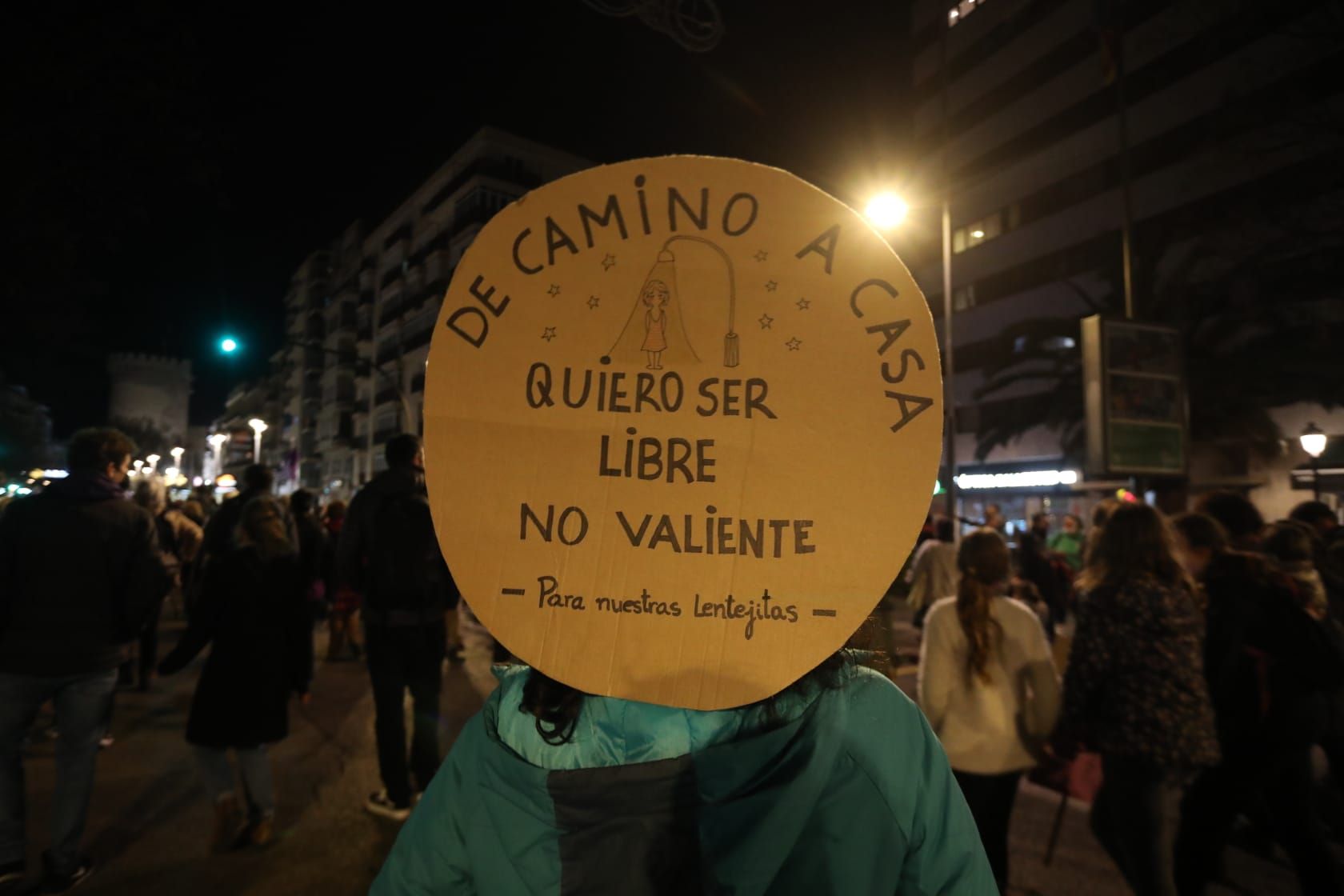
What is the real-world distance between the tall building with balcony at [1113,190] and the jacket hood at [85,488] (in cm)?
1615

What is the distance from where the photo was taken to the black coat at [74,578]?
10.8 ft

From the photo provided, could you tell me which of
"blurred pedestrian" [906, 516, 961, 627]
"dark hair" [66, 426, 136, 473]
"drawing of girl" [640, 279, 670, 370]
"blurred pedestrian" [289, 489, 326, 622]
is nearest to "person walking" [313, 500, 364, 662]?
"blurred pedestrian" [289, 489, 326, 622]

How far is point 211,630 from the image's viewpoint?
12.4 ft

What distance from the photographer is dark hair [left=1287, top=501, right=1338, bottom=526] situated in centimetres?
500

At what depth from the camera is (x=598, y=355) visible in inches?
45.1

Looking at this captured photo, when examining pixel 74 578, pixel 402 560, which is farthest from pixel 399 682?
pixel 74 578

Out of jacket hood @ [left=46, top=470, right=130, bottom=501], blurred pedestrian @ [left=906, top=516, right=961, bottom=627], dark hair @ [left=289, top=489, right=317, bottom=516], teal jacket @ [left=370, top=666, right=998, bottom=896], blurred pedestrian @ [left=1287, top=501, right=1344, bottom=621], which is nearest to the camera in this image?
teal jacket @ [left=370, top=666, right=998, bottom=896]

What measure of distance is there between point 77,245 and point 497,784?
1090 centimetres

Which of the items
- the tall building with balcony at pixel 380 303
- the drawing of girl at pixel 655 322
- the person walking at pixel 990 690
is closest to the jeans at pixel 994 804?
the person walking at pixel 990 690

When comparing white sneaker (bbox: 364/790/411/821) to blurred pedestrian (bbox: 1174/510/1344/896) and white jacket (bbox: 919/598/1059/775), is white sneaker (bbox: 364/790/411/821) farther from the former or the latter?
blurred pedestrian (bbox: 1174/510/1344/896)

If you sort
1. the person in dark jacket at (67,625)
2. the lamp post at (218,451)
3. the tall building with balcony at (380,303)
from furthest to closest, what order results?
the lamp post at (218,451) < the tall building with balcony at (380,303) < the person in dark jacket at (67,625)

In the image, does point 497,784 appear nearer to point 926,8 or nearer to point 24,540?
point 24,540

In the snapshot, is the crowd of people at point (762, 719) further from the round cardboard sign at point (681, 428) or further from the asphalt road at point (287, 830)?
the asphalt road at point (287, 830)

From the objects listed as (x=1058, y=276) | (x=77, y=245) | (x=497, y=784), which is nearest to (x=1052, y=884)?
(x=497, y=784)
